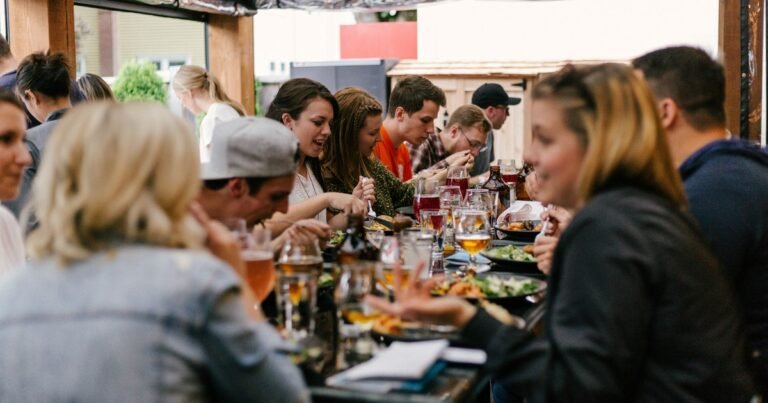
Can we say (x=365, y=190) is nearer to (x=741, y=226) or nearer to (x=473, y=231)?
(x=473, y=231)

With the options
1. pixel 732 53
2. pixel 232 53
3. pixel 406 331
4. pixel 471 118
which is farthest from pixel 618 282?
pixel 232 53

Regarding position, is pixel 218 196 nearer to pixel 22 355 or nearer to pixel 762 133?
pixel 22 355

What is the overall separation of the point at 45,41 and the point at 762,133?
430 centimetres

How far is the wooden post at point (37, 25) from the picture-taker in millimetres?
5129

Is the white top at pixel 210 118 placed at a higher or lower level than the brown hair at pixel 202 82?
lower

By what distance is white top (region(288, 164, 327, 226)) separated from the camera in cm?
394

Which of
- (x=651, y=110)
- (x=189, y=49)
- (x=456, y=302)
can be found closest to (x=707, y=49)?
(x=651, y=110)

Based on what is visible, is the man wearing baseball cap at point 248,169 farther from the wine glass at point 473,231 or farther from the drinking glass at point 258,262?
the wine glass at point 473,231

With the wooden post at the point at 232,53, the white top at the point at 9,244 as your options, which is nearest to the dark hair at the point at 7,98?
the white top at the point at 9,244

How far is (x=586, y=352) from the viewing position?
1562 millimetres

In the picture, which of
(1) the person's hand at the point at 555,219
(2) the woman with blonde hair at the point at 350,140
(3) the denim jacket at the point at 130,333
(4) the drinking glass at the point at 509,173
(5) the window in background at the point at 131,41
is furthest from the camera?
(5) the window in background at the point at 131,41

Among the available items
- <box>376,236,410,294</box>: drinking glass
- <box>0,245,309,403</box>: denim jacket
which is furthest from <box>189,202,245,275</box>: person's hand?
<box>376,236,410,294</box>: drinking glass

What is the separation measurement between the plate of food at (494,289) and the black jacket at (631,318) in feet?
2.13

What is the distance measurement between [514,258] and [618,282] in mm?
1526
